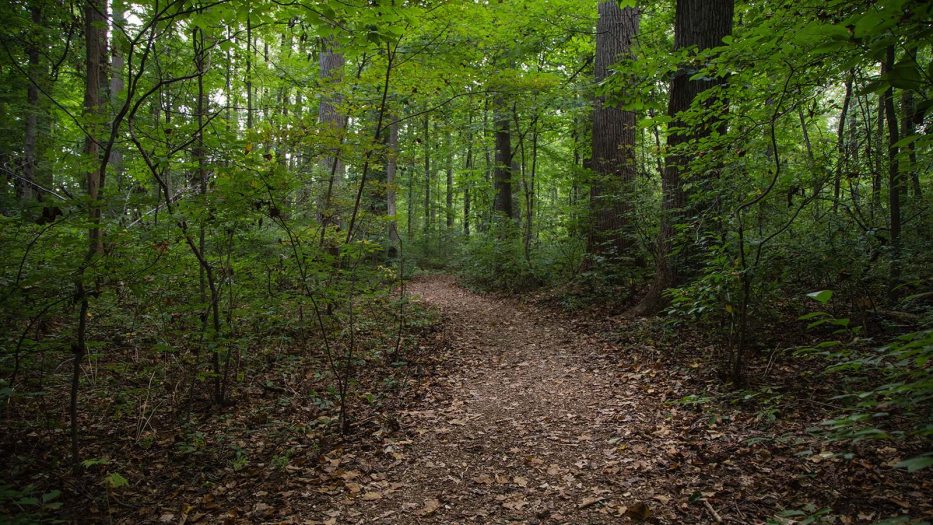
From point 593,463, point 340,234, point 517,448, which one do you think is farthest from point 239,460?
point 340,234

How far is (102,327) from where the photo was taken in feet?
19.2

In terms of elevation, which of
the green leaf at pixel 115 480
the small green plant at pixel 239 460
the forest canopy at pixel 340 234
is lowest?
the small green plant at pixel 239 460

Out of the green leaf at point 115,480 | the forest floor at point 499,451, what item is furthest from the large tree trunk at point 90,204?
the forest floor at point 499,451

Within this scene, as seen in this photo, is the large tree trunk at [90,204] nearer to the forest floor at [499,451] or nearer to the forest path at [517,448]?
the forest floor at [499,451]

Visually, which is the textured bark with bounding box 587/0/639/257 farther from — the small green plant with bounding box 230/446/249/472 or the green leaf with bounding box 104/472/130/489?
the green leaf with bounding box 104/472/130/489

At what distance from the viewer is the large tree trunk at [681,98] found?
6320mm

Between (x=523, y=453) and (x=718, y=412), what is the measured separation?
188 cm

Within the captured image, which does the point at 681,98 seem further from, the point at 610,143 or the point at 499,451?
the point at 499,451

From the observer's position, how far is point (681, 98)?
656 centimetres

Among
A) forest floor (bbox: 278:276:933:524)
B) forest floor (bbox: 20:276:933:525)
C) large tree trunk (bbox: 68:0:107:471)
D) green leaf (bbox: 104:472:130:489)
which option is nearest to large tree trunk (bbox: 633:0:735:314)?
forest floor (bbox: 20:276:933:525)

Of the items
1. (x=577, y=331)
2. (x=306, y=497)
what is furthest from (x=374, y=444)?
(x=577, y=331)

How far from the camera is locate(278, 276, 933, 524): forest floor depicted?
2854 millimetres

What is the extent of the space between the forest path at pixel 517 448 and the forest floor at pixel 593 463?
0.05 ft

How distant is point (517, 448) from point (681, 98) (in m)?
5.63
